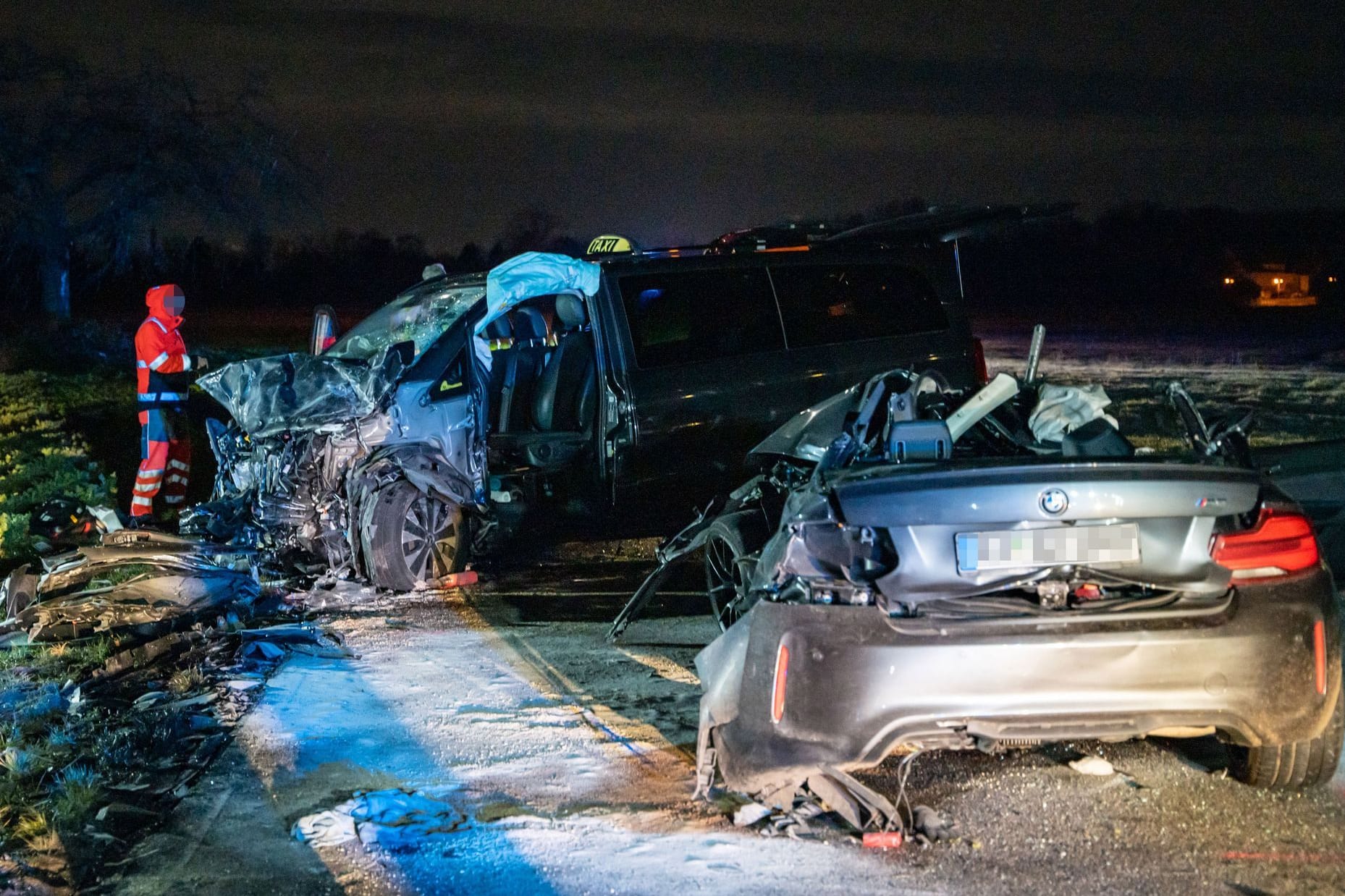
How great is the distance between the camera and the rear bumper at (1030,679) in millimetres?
3672

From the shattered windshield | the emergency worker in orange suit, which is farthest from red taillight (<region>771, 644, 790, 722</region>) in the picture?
the emergency worker in orange suit

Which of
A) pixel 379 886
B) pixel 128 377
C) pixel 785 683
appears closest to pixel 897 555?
pixel 785 683

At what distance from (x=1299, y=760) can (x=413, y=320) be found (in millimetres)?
5923

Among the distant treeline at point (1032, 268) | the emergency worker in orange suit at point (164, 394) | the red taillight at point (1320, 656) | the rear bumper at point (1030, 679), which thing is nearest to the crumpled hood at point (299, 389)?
the emergency worker in orange suit at point (164, 394)

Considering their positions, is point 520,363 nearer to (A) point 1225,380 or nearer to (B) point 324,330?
(B) point 324,330

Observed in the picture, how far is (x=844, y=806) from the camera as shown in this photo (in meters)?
3.94

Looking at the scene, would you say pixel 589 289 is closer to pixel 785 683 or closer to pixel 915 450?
pixel 915 450

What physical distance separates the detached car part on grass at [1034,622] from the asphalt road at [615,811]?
0.90 feet

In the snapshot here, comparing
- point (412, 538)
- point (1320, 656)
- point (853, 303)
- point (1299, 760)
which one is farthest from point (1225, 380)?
point (1320, 656)

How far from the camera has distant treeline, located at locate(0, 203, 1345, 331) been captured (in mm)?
37375

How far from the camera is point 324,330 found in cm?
921

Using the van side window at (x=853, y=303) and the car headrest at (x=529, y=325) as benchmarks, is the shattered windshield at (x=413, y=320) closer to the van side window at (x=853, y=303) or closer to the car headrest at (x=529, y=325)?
the car headrest at (x=529, y=325)

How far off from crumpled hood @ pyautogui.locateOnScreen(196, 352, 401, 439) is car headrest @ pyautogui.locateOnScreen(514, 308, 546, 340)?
4.03 feet

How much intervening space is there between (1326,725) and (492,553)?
5814mm
